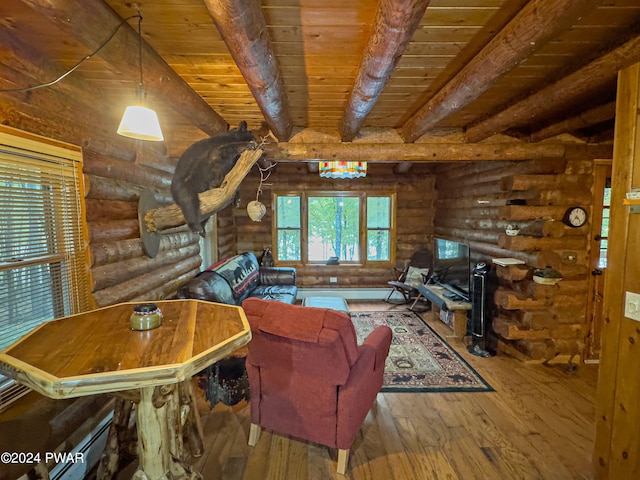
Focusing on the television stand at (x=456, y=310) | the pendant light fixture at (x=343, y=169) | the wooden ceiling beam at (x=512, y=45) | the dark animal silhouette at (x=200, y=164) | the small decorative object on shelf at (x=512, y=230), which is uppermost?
the wooden ceiling beam at (x=512, y=45)

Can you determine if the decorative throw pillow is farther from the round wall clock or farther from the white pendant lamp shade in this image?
the white pendant lamp shade

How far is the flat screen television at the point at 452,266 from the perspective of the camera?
13.4 ft

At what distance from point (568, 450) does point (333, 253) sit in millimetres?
4429

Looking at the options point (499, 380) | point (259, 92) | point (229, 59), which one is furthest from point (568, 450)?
point (229, 59)

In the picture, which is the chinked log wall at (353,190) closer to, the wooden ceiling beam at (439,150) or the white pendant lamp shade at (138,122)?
the wooden ceiling beam at (439,150)

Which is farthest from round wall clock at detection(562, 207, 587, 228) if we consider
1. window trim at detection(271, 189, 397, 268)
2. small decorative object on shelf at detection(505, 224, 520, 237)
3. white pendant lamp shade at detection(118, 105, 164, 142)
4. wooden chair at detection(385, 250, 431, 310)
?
white pendant lamp shade at detection(118, 105, 164, 142)

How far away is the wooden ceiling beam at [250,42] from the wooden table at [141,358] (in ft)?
4.15

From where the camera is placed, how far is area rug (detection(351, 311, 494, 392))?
290 cm

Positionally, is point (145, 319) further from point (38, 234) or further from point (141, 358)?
point (38, 234)

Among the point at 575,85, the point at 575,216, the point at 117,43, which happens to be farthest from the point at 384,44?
the point at 575,216

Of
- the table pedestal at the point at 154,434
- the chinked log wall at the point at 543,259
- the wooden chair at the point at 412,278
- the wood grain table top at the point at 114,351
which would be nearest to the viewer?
the wood grain table top at the point at 114,351

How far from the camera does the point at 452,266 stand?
4.48 meters

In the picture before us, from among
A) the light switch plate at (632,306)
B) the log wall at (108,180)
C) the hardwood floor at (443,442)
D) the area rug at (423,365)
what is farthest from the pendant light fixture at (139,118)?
the area rug at (423,365)

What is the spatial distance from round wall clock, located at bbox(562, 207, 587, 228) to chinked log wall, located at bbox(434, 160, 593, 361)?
5 cm
